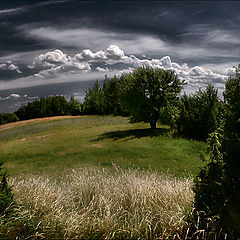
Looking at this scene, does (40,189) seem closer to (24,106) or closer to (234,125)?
(234,125)

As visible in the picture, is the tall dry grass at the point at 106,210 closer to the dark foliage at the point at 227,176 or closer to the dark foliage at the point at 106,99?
the dark foliage at the point at 227,176

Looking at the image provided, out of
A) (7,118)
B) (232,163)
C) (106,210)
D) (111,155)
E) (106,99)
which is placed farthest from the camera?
(106,99)

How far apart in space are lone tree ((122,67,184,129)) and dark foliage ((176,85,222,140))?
7.08 feet

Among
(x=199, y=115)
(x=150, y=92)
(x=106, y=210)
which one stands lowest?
(x=106, y=210)

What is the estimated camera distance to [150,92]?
2031cm

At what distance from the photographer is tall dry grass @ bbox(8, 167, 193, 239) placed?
4.01 metres

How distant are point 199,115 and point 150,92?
5092 mm

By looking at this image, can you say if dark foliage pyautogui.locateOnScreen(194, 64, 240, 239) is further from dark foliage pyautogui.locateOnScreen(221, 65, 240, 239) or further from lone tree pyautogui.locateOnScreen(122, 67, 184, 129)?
lone tree pyautogui.locateOnScreen(122, 67, 184, 129)

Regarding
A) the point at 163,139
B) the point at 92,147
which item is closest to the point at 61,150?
the point at 92,147

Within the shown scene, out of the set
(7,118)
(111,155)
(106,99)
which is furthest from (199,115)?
(7,118)

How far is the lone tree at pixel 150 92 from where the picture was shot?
65.0 feet

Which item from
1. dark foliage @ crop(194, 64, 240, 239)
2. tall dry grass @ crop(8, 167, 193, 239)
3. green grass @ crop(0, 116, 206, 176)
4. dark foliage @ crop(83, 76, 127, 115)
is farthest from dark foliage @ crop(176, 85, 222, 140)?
dark foliage @ crop(83, 76, 127, 115)

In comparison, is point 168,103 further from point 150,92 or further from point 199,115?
point 199,115

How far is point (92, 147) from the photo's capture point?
15.3 meters
